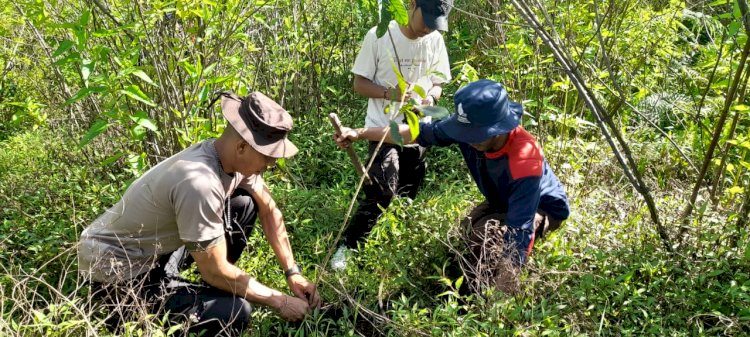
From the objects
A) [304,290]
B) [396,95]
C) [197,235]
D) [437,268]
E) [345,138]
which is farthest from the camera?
[345,138]

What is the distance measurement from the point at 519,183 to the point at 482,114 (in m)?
0.31

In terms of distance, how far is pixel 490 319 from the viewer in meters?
2.52

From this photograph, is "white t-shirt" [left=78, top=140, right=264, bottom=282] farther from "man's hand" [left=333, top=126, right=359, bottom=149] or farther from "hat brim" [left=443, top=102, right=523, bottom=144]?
"hat brim" [left=443, top=102, right=523, bottom=144]

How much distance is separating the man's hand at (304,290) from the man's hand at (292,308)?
71 millimetres

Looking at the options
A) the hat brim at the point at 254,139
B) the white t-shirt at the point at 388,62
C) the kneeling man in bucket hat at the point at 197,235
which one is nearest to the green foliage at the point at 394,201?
the kneeling man in bucket hat at the point at 197,235

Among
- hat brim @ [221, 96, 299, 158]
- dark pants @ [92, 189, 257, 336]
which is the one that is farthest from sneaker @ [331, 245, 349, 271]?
hat brim @ [221, 96, 299, 158]

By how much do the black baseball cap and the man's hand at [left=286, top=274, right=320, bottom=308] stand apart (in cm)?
139

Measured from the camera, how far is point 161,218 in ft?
8.73

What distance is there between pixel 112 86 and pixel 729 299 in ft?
8.92

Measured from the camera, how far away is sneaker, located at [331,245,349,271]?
133 inches

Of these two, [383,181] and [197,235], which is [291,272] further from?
[383,181]

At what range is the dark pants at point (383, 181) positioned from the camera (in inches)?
137

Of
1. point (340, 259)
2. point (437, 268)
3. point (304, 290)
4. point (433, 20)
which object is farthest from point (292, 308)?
point (433, 20)

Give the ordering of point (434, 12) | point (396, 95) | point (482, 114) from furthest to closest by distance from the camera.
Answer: point (434, 12), point (482, 114), point (396, 95)
